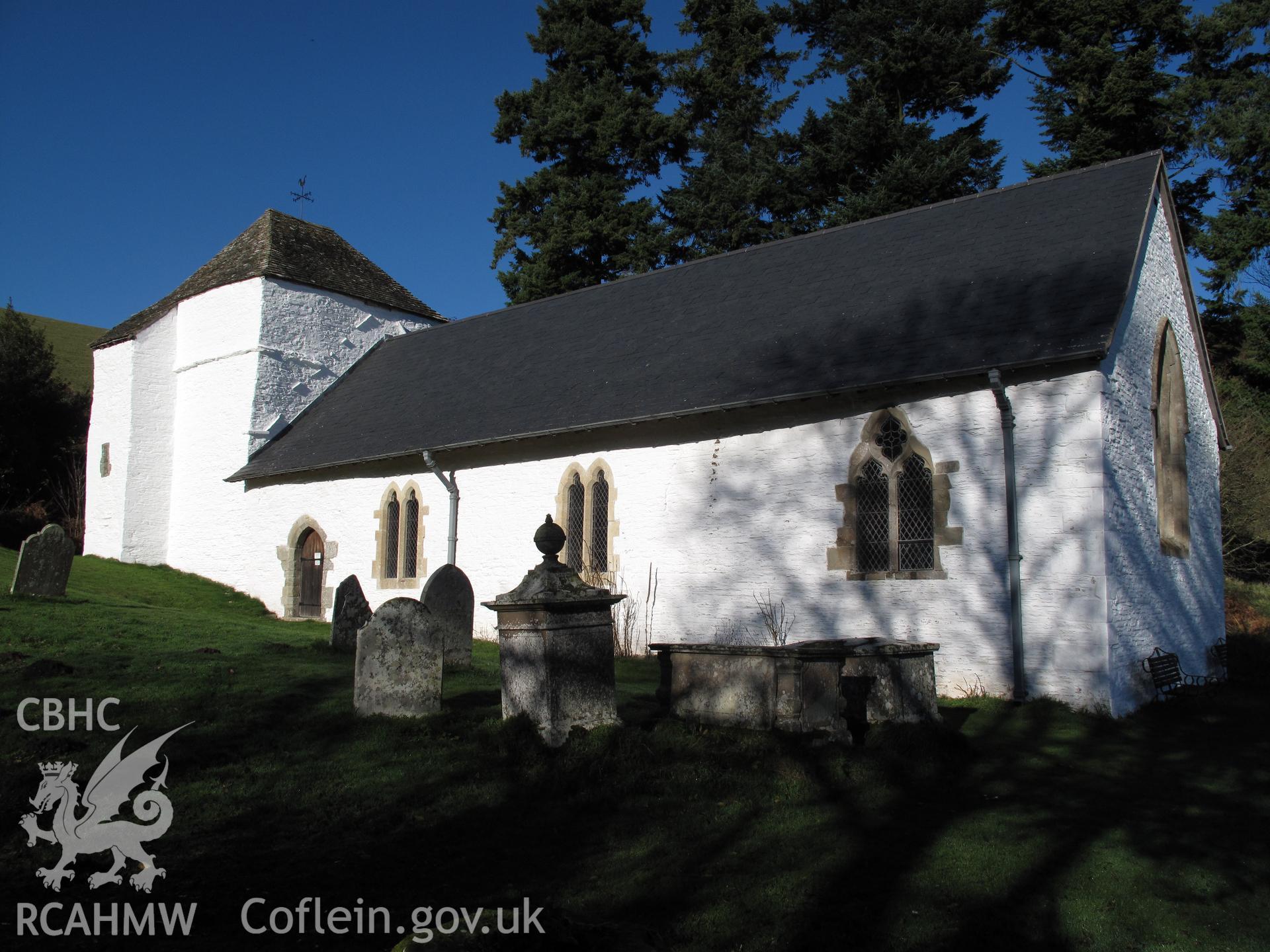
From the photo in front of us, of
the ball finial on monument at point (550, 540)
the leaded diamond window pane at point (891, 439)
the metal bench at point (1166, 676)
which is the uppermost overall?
the leaded diamond window pane at point (891, 439)

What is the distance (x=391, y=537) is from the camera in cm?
1977

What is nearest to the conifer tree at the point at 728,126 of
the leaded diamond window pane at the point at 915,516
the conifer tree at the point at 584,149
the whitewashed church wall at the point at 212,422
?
the conifer tree at the point at 584,149

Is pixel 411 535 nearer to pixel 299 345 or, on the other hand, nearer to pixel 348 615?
pixel 348 615

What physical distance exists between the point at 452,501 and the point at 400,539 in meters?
1.85

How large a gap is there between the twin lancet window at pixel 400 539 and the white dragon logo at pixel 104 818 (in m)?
12.1

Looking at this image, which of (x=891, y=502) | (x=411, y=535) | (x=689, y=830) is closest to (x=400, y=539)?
(x=411, y=535)

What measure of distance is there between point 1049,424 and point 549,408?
8187 mm

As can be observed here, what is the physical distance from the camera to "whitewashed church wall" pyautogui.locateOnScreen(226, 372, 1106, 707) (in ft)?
37.9

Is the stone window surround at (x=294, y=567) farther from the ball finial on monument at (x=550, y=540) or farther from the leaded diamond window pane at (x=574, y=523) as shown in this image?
the ball finial on monument at (x=550, y=540)

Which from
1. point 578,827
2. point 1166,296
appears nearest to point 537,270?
point 1166,296

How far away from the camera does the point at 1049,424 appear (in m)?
11.8

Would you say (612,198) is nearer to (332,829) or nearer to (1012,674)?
(1012,674)

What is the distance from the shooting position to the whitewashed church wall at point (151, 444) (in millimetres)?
25438

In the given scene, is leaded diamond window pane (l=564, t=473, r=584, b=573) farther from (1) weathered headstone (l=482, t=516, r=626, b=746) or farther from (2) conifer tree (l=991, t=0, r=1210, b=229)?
(2) conifer tree (l=991, t=0, r=1210, b=229)
